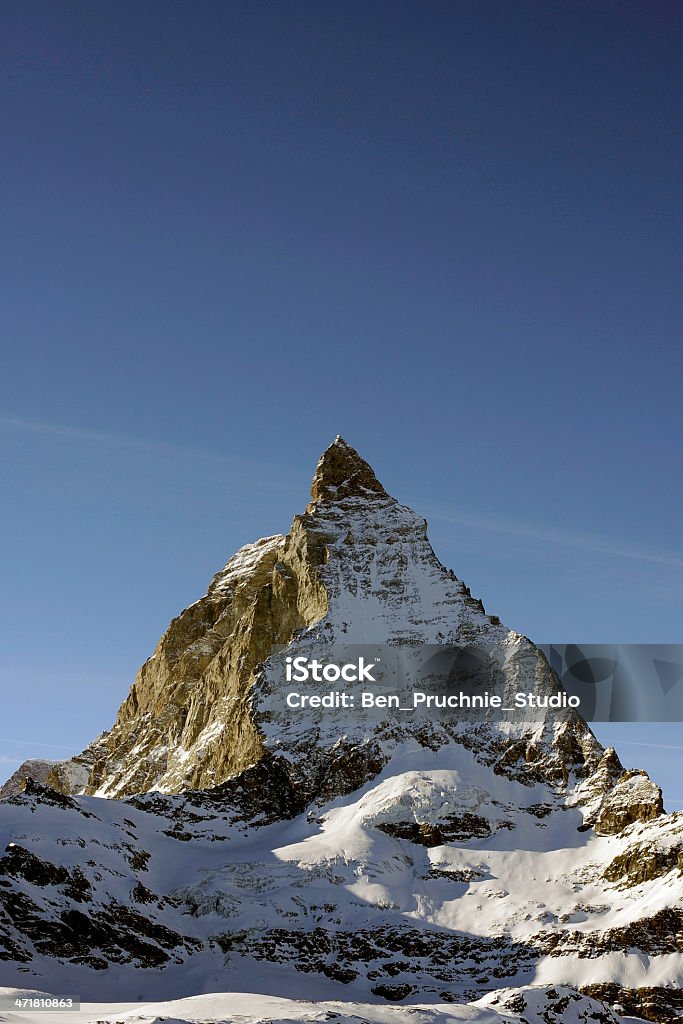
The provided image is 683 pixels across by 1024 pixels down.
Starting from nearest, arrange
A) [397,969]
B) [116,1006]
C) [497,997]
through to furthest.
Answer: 1. [116,1006]
2. [497,997]
3. [397,969]

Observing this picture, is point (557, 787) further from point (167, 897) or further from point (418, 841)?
point (167, 897)

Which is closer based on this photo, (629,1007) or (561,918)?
(629,1007)

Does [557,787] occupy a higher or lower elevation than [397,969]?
higher

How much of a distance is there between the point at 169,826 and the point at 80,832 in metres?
19.6

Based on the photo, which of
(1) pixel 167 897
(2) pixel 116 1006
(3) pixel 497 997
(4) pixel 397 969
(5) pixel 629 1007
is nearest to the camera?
(2) pixel 116 1006

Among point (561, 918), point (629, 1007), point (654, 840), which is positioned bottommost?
point (629, 1007)

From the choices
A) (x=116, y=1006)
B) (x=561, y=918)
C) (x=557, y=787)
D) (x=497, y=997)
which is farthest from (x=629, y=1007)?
(x=116, y=1006)

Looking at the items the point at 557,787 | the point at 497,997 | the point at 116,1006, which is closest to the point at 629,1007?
the point at 497,997

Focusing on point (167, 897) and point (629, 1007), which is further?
point (167, 897)

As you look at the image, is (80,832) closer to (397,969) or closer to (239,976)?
(239,976)

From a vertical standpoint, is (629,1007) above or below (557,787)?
below

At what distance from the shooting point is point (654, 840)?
17462cm

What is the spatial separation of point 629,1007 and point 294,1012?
2577 inches

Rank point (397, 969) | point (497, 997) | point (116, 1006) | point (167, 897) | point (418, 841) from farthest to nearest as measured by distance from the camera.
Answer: point (418, 841) < point (167, 897) < point (397, 969) < point (497, 997) < point (116, 1006)
